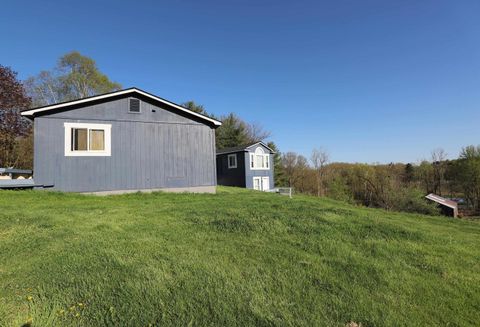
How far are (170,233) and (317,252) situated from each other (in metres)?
2.37

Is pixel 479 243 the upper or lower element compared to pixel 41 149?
lower

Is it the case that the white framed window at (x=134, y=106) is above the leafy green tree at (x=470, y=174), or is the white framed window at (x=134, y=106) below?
above

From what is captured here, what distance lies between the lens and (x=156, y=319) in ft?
7.27

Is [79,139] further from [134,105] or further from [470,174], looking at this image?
[470,174]

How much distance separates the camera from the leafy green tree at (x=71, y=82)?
25.6 metres

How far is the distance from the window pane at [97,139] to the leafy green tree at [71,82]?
64.1ft

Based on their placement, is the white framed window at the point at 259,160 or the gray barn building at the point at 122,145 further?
the white framed window at the point at 259,160

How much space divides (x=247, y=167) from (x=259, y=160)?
5.76ft

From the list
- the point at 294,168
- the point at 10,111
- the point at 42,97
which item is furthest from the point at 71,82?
the point at 294,168

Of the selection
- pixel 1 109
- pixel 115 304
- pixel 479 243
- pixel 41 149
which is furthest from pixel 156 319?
pixel 1 109

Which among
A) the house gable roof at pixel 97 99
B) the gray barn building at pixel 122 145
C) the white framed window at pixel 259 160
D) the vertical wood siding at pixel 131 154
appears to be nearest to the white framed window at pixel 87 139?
the gray barn building at pixel 122 145

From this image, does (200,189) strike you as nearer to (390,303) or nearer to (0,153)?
(390,303)

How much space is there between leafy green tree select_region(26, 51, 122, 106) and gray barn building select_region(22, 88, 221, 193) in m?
19.3

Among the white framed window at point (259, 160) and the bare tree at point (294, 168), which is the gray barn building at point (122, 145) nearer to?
the white framed window at point (259, 160)
